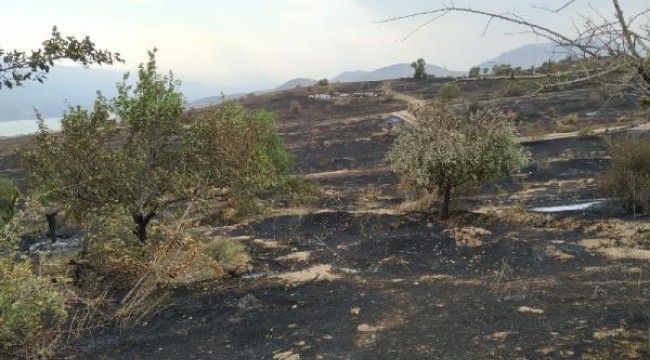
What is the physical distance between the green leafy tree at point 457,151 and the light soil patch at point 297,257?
4270 millimetres

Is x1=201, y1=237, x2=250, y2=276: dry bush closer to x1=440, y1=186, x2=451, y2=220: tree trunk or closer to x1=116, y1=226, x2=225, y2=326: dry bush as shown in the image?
x1=116, y1=226, x2=225, y2=326: dry bush

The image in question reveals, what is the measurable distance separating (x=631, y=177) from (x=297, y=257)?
10.8m

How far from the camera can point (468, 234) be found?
15.0 meters

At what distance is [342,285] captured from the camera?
1234cm

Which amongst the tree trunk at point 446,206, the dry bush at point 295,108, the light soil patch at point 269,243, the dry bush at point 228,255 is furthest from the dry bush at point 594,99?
the dry bush at point 228,255

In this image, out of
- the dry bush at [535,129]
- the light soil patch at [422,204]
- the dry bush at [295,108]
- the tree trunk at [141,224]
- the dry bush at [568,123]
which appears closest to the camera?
the tree trunk at [141,224]

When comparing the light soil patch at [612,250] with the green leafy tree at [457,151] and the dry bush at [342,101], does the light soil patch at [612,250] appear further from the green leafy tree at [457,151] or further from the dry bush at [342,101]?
the dry bush at [342,101]

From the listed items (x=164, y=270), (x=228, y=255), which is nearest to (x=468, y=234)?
(x=228, y=255)

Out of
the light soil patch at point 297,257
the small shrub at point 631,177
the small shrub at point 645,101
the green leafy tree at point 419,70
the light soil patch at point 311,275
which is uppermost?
the green leafy tree at point 419,70

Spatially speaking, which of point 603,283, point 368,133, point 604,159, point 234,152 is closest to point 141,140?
point 234,152

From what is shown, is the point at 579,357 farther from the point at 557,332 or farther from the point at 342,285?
the point at 342,285

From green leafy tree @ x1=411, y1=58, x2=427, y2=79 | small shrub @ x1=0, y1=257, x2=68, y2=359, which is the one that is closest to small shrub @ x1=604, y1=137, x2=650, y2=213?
small shrub @ x1=0, y1=257, x2=68, y2=359

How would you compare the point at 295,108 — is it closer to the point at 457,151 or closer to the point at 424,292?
the point at 457,151

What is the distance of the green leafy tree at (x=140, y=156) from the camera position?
12.9m
